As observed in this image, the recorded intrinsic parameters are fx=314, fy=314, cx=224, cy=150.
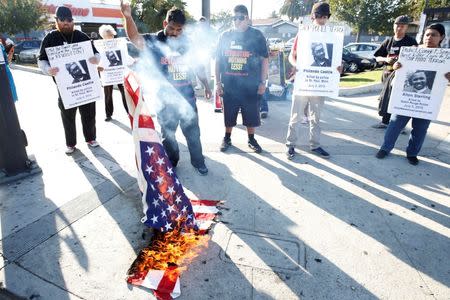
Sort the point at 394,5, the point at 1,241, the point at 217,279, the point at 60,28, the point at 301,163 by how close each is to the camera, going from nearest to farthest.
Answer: the point at 217,279 → the point at 1,241 → the point at 60,28 → the point at 301,163 → the point at 394,5

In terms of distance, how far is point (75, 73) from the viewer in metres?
4.40

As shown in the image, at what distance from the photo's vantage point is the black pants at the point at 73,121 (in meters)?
4.61

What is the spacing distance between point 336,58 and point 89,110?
374 cm

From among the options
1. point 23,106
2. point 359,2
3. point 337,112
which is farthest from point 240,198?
point 359,2

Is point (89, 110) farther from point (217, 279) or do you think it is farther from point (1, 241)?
point (217, 279)

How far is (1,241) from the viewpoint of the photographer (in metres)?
2.84

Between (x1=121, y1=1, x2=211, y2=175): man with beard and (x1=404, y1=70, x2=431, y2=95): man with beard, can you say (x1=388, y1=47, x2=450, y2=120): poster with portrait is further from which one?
(x1=121, y1=1, x2=211, y2=175): man with beard

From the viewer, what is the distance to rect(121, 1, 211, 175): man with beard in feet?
11.9

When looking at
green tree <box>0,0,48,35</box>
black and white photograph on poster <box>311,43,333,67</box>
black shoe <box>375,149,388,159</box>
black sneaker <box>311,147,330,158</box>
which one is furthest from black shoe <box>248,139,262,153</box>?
green tree <box>0,0,48,35</box>

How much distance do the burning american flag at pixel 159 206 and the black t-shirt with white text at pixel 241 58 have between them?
1.99m

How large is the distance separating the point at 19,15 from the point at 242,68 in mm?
28459

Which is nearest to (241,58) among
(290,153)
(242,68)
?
(242,68)

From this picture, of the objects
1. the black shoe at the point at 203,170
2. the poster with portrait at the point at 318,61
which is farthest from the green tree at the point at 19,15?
the poster with portrait at the point at 318,61

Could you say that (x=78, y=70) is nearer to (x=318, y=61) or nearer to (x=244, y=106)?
(x=244, y=106)
